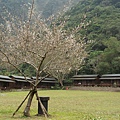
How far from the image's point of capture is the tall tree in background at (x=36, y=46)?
10.8 meters

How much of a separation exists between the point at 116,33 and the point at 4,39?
243ft

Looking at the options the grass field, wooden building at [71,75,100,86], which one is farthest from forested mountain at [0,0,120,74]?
the grass field

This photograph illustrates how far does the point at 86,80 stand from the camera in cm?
6309

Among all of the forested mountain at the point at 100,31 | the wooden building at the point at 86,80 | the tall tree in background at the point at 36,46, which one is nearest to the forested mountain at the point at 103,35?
the forested mountain at the point at 100,31

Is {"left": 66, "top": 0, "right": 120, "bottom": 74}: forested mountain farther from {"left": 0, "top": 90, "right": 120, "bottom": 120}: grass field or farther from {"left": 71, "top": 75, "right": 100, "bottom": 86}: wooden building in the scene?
{"left": 0, "top": 90, "right": 120, "bottom": 120}: grass field

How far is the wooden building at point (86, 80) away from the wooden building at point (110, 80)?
5.02 ft

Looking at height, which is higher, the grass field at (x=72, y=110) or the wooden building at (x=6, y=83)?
the wooden building at (x=6, y=83)

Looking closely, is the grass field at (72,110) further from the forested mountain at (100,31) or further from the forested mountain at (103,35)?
the forested mountain at (103,35)

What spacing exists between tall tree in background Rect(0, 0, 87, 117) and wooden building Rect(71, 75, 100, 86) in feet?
160

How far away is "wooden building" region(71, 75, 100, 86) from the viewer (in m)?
60.1

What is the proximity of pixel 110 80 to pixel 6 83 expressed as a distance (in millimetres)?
26902

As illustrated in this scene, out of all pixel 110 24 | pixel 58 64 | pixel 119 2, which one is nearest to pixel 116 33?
pixel 110 24

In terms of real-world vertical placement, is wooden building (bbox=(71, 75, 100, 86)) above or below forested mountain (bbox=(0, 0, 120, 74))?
below

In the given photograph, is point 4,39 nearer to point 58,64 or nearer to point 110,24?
point 58,64
